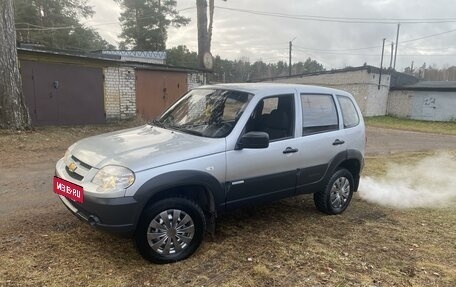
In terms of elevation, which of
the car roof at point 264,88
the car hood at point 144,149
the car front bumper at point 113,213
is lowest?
the car front bumper at point 113,213

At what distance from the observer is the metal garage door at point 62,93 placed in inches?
478

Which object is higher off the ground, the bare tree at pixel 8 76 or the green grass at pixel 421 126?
the bare tree at pixel 8 76

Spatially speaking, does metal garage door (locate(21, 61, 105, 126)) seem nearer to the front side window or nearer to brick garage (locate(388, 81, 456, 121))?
the front side window

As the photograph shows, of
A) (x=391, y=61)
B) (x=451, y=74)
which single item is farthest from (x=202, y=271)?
(x=451, y=74)

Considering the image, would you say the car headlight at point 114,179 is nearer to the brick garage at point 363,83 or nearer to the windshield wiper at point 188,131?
the windshield wiper at point 188,131

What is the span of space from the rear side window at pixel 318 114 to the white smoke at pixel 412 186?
196cm

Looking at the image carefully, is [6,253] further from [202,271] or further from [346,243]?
[346,243]

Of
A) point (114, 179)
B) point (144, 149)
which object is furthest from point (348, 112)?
point (114, 179)

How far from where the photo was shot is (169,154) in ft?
10.8

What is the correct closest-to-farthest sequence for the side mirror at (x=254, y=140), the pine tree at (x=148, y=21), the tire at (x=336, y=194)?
the side mirror at (x=254, y=140), the tire at (x=336, y=194), the pine tree at (x=148, y=21)

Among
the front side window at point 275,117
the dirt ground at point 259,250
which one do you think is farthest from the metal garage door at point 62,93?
the front side window at point 275,117

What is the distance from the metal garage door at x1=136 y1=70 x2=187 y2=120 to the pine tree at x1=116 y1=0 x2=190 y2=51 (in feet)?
66.2

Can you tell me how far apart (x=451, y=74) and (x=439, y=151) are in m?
65.7

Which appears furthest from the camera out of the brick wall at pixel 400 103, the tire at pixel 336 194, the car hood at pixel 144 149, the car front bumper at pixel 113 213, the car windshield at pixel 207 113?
the brick wall at pixel 400 103
